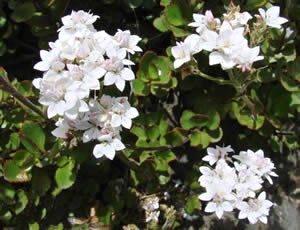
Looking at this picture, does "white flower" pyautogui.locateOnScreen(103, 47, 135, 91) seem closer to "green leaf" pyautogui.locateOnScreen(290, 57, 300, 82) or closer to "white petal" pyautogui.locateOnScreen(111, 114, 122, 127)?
"white petal" pyautogui.locateOnScreen(111, 114, 122, 127)

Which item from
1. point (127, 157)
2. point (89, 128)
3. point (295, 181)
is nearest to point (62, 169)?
point (127, 157)

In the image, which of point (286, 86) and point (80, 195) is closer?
point (286, 86)

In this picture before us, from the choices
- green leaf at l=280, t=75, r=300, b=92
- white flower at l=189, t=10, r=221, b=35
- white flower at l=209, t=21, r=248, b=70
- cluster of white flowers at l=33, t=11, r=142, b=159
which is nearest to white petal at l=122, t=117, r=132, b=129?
cluster of white flowers at l=33, t=11, r=142, b=159

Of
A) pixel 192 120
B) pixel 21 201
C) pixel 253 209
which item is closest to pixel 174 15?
pixel 192 120

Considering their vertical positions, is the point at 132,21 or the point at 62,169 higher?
the point at 132,21

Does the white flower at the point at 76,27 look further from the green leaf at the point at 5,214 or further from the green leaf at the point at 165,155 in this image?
the green leaf at the point at 5,214

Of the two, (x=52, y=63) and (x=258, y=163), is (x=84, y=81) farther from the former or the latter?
(x=258, y=163)

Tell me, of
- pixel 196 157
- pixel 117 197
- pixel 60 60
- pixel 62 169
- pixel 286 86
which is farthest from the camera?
pixel 196 157

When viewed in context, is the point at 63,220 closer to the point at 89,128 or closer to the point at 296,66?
the point at 89,128
